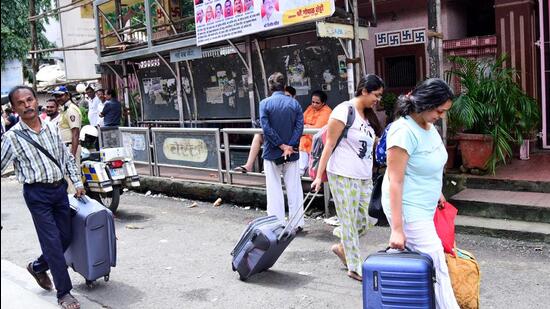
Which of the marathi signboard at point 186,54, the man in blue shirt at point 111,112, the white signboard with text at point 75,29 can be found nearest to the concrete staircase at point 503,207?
the marathi signboard at point 186,54

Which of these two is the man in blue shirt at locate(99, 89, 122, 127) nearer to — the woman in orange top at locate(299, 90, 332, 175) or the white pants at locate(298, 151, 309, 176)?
the woman in orange top at locate(299, 90, 332, 175)

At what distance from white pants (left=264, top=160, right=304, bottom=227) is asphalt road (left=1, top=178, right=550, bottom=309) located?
17.6 inches

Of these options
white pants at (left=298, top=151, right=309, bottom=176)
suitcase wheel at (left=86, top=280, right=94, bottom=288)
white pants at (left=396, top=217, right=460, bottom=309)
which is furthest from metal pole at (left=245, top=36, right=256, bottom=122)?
white pants at (left=396, top=217, right=460, bottom=309)

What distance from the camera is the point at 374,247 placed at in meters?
6.05

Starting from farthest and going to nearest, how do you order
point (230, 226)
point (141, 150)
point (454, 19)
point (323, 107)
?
point (141, 150), point (454, 19), point (323, 107), point (230, 226)

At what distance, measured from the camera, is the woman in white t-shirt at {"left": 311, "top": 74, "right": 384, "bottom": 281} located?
471cm

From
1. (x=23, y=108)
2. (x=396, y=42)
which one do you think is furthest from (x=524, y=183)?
(x=23, y=108)

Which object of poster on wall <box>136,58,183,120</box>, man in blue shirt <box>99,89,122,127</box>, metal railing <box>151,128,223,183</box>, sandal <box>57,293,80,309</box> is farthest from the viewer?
poster on wall <box>136,58,183,120</box>

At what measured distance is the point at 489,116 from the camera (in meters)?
7.14

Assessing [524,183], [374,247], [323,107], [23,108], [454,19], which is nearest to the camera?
[23,108]

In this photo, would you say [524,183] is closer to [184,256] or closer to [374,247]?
[374,247]

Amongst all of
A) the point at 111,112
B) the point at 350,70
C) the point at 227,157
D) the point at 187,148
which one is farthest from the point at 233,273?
Result: the point at 111,112

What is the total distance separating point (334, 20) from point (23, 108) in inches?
160

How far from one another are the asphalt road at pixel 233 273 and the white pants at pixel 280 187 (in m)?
0.45
